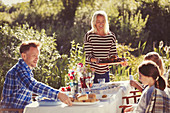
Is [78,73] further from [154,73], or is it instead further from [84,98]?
[154,73]

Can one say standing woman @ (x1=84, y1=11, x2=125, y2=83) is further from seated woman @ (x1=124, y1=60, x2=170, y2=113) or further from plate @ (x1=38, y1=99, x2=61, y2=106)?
seated woman @ (x1=124, y1=60, x2=170, y2=113)

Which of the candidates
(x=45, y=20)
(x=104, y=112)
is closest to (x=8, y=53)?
(x=104, y=112)

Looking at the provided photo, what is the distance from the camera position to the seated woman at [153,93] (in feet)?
9.21

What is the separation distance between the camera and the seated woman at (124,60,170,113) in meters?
2.81

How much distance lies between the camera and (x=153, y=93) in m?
2.81

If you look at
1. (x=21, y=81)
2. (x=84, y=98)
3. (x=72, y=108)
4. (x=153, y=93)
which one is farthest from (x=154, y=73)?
(x=21, y=81)

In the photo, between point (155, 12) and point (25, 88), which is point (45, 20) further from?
point (25, 88)

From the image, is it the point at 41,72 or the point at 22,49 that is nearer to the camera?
the point at 22,49

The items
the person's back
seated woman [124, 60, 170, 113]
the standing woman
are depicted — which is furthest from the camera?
the standing woman

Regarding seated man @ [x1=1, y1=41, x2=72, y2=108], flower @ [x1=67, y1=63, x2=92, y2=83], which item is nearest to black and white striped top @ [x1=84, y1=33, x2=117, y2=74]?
flower @ [x1=67, y1=63, x2=92, y2=83]

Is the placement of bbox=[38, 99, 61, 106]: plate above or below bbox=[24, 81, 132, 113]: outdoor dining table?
above

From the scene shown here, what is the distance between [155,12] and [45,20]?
4.57 metres

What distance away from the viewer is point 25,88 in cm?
320

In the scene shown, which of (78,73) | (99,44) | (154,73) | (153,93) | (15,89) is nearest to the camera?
(153,93)
